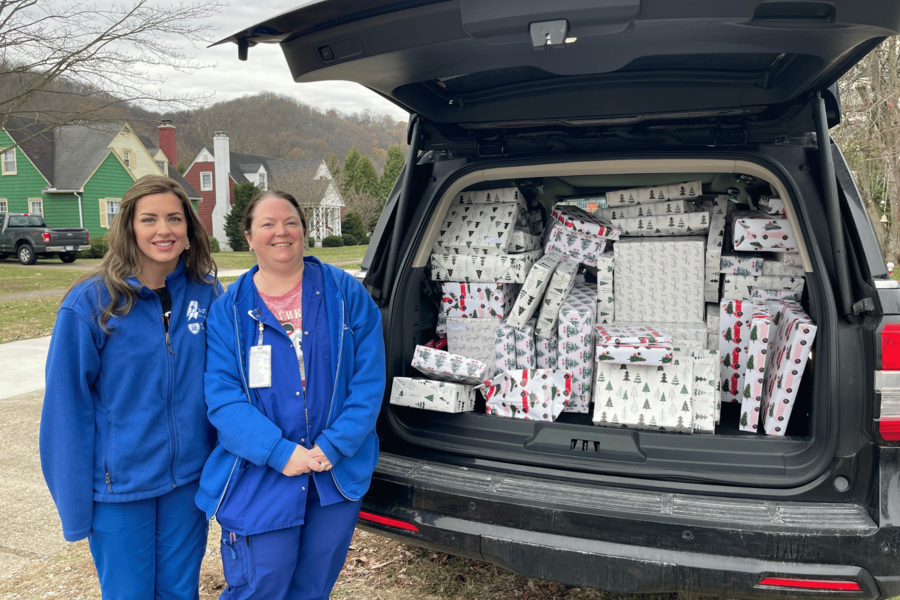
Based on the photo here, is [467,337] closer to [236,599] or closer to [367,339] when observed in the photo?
[367,339]

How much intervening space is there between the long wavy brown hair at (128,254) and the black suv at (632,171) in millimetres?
508

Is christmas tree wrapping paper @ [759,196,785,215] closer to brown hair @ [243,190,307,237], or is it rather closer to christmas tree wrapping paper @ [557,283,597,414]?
christmas tree wrapping paper @ [557,283,597,414]

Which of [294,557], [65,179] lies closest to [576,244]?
[294,557]

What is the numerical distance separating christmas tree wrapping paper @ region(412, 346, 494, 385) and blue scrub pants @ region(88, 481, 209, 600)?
0.98m

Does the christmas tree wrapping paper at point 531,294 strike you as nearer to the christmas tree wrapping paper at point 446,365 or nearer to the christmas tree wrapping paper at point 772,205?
the christmas tree wrapping paper at point 446,365

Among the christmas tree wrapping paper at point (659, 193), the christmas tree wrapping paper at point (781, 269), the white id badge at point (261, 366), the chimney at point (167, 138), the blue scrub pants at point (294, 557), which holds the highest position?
the chimney at point (167, 138)

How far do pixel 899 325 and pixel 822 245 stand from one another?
38 cm

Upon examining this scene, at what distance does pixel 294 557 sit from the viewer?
2018mm

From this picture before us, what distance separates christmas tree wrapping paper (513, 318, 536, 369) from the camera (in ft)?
10.00

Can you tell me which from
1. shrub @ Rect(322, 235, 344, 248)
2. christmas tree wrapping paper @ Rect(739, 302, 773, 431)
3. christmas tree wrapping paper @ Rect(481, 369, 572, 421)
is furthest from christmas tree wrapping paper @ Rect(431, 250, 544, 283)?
shrub @ Rect(322, 235, 344, 248)

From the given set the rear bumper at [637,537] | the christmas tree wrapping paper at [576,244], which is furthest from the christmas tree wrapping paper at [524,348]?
the rear bumper at [637,537]

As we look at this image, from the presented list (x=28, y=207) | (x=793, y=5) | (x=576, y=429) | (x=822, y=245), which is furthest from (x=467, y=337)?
(x=28, y=207)

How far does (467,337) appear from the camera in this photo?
10.3ft

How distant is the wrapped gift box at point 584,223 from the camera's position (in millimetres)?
3242
